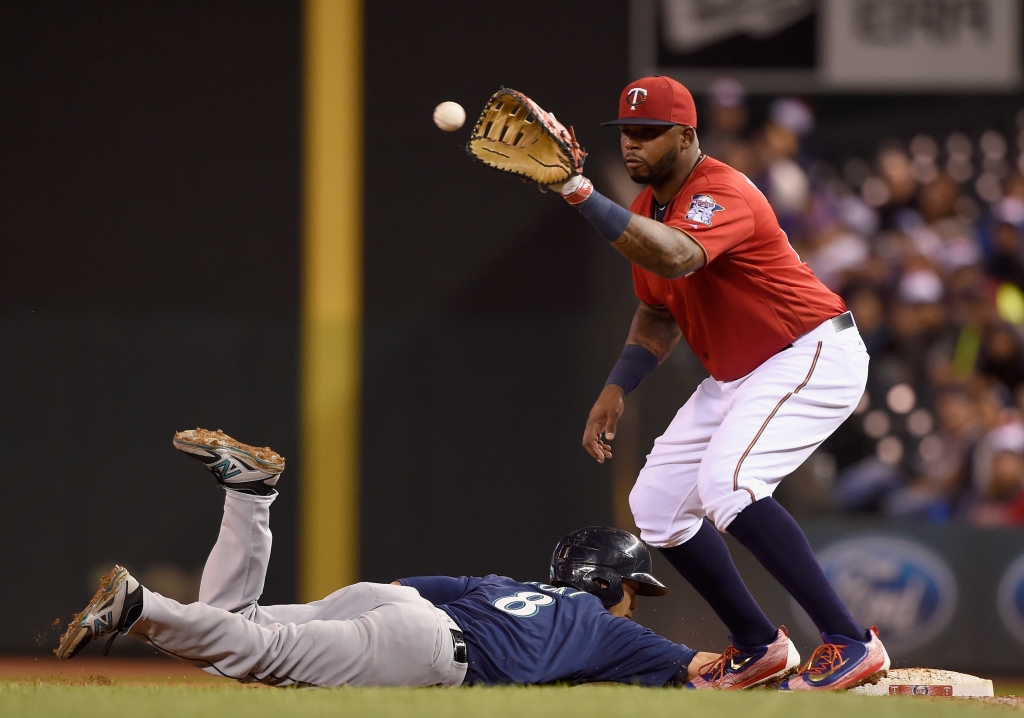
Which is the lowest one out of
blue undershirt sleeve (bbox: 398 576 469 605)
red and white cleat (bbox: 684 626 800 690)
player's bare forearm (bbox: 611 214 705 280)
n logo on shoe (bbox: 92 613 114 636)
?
red and white cleat (bbox: 684 626 800 690)

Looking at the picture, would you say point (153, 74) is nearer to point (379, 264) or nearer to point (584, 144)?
point (379, 264)

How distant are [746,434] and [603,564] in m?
0.77

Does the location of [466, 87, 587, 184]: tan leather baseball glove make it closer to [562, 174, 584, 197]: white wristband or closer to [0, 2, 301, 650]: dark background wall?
Answer: [562, 174, 584, 197]: white wristband

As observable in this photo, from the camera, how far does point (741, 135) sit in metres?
8.93

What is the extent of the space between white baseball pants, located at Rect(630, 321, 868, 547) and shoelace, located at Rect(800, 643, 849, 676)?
0.47 meters

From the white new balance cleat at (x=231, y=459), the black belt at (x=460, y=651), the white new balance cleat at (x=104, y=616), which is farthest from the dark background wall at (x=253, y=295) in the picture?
the white new balance cleat at (x=104, y=616)

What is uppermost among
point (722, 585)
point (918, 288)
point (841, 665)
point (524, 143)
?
point (524, 143)

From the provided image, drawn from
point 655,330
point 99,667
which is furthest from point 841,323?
point 99,667

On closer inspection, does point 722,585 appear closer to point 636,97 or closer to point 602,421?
point 602,421

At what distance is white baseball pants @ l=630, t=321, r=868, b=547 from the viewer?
3633 millimetres

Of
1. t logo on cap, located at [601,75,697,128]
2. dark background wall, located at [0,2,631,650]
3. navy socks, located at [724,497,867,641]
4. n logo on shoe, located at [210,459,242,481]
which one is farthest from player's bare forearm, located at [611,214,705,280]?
dark background wall, located at [0,2,631,650]

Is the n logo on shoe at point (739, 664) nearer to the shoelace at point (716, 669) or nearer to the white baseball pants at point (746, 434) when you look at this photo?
the shoelace at point (716, 669)

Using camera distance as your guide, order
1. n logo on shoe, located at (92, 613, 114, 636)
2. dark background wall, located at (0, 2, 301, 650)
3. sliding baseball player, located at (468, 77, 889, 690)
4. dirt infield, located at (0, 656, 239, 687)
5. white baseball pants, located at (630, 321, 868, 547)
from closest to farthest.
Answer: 1. n logo on shoe, located at (92, 613, 114, 636)
2. sliding baseball player, located at (468, 77, 889, 690)
3. white baseball pants, located at (630, 321, 868, 547)
4. dirt infield, located at (0, 656, 239, 687)
5. dark background wall, located at (0, 2, 301, 650)

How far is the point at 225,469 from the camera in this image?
3.42 m
